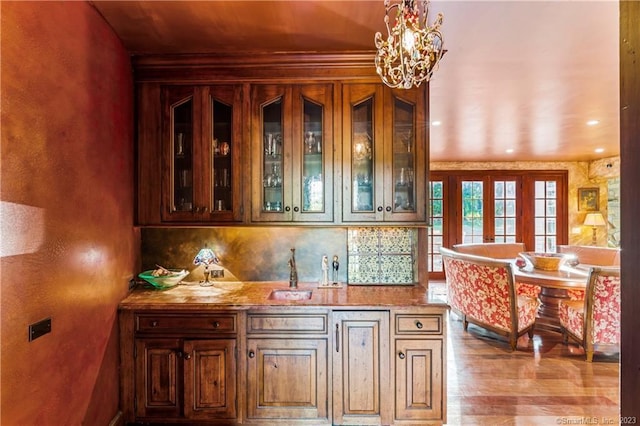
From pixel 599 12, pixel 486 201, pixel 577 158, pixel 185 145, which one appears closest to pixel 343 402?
pixel 185 145

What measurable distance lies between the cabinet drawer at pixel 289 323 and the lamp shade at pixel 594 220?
7.37 meters

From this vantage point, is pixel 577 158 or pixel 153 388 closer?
pixel 153 388

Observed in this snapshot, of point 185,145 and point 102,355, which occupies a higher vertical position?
point 185,145

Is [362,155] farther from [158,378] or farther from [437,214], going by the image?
[437,214]

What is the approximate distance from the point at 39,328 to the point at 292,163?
1698mm

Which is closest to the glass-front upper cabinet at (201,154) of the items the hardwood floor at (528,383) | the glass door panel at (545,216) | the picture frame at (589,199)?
the hardwood floor at (528,383)

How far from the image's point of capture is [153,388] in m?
2.17

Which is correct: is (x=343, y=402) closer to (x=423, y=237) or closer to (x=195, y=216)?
(x=423, y=237)

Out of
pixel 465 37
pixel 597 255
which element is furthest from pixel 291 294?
pixel 597 255

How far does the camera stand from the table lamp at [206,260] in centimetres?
258

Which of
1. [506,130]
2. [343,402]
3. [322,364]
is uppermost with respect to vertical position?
[506,130]

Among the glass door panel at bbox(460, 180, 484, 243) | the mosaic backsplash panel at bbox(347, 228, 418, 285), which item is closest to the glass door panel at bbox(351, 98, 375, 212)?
the mosaic backsplash panel at bbox(347, 228, 418, 285)

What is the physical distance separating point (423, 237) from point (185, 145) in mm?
1988

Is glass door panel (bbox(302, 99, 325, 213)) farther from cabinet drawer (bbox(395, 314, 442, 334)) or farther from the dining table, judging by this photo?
the dining table
